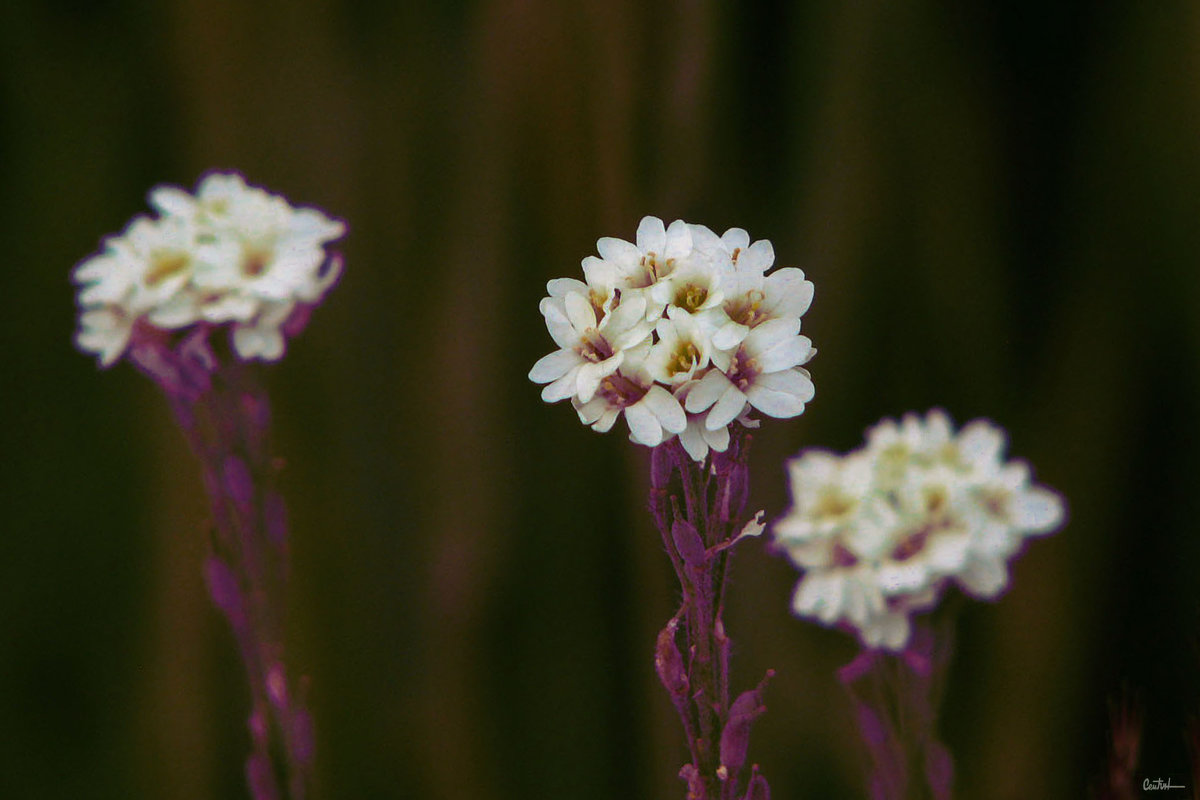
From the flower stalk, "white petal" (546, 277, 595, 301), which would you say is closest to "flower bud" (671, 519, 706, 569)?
the flower stalk

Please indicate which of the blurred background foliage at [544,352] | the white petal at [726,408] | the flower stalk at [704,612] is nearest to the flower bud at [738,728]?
the flower stalk at [704,612]

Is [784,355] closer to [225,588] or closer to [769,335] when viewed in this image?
[769,335]

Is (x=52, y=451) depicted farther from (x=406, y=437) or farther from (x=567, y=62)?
(x=567, y=62)

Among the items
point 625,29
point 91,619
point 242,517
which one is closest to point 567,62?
point 625,29

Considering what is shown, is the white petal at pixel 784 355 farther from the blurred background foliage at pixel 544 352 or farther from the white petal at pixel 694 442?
the blurred background foliage at pixel 544 352

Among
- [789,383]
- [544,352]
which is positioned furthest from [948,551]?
[544,352]

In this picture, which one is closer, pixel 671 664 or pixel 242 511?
pixel 671 664

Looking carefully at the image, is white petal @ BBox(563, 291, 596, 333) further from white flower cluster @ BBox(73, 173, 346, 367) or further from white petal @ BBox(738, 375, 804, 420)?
white flower cluster @ BBox(73, 173, 346, 367)
